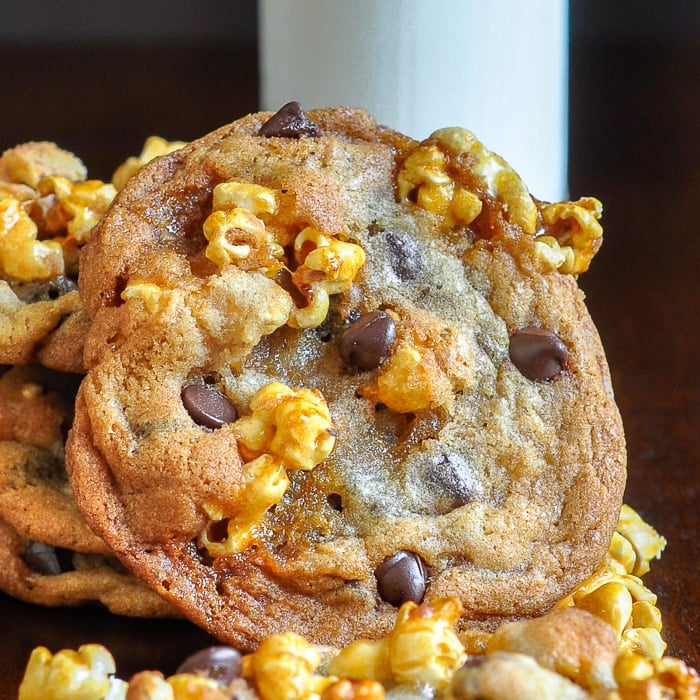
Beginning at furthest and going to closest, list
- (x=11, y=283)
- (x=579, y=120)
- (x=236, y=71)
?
(x=236, y=71) < (x=579, y=120) < (x=11, y=283)

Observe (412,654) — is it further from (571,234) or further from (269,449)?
Result: (571,234)

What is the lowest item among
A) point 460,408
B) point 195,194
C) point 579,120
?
point 579,120

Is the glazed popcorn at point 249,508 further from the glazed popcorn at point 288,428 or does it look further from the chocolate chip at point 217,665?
the chocolate chip at point 217,665

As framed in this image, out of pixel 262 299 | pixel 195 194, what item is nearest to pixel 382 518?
pixel 262 299

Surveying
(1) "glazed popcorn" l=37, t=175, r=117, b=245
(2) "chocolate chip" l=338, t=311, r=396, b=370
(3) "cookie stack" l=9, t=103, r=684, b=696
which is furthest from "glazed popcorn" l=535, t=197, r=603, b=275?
(1) "glazed popcorn" l=37, t=175, r=117, b=245

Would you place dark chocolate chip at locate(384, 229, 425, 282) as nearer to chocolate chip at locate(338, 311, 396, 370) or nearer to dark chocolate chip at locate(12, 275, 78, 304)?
chocolate chip at locate(338, 311, 396, 370)

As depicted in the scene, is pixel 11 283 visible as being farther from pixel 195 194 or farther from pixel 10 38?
pixel 10 38

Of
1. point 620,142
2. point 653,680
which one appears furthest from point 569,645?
point 620,142
